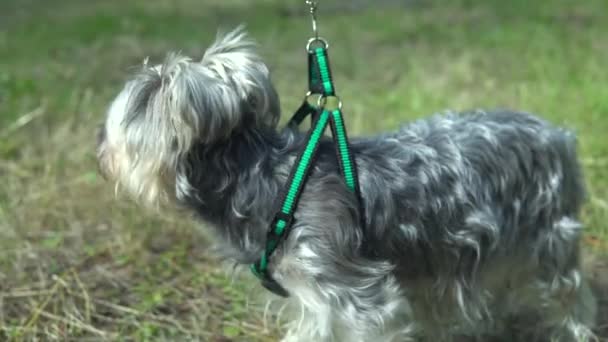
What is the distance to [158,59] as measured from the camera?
865cm

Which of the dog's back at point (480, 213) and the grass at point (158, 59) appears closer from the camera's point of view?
the dog's back at point (480, 213)

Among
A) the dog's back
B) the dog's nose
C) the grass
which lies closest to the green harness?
the dog's back

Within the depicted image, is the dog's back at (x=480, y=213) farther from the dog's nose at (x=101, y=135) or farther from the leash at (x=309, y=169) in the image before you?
the dog's nose at (x=101, y=135)

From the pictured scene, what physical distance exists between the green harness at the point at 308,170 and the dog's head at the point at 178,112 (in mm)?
201

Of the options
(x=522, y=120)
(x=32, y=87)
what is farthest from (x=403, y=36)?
(x=522, y=120)

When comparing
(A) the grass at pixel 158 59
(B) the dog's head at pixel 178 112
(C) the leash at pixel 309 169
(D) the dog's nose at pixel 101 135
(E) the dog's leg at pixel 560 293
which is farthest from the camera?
(A) the grass at pixel 158 59

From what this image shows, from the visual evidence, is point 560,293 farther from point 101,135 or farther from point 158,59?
point 158,59

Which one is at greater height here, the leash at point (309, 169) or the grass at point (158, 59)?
the leash at point (309, 169)

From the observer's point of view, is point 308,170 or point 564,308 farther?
point 564,308

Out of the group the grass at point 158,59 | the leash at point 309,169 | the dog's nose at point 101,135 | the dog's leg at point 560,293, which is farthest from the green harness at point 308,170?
the dog's leg at point 560,293

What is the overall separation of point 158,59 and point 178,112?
610 centimetres

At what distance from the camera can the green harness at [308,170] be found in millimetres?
2891

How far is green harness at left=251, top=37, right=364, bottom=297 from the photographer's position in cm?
289

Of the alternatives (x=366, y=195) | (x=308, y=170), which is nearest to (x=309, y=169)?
(x=308, y=170)
